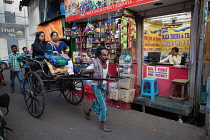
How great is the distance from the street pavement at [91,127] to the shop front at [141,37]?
608 mm

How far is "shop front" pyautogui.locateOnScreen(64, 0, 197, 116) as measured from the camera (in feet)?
15.7

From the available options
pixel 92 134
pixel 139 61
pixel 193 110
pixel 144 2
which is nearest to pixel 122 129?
pixel 92 134

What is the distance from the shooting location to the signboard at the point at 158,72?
5.24 metres

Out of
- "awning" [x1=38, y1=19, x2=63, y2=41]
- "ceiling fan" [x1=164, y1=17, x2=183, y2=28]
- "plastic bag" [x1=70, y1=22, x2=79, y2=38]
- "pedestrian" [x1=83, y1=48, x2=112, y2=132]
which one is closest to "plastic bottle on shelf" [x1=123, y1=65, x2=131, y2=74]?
"pedestrian" [x1=83, y1=48, x2=112, y2=132]

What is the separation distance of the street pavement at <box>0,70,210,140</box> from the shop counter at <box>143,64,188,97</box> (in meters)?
1.32

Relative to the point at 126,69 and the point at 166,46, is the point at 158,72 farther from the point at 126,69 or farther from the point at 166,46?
the point at 166,46

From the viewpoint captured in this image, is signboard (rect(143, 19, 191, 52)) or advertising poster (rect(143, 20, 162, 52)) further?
signboard (rect(143, 19, 191, 52))

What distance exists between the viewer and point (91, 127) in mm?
3799

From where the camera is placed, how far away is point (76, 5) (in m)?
7.21

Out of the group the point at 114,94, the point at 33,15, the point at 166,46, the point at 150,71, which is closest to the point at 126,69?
the point at 150,71

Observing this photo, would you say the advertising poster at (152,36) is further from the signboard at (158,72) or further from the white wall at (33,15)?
the white wall at (33,15)

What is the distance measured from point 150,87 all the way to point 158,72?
63 cm

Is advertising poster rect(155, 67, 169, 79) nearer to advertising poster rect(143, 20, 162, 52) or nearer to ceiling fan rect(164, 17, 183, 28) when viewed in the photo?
advertising poster rect(143, 20, 162, 52)

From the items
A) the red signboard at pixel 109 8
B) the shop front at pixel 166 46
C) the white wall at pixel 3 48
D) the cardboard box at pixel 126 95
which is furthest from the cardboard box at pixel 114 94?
the white wall at pixel 3 48
